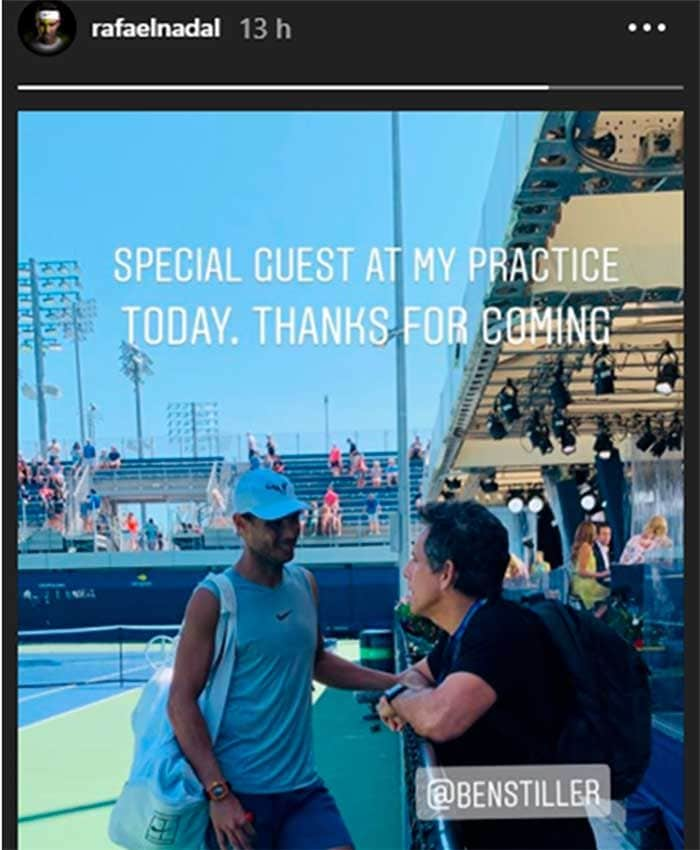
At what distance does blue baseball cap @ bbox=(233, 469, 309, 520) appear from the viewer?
2.13 meters

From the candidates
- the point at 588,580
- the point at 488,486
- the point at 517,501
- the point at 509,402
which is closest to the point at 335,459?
the point at 517,501

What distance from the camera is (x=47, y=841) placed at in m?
2.29

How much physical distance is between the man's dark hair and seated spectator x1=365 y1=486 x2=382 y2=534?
0.34m

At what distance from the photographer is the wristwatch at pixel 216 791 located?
6.72ft

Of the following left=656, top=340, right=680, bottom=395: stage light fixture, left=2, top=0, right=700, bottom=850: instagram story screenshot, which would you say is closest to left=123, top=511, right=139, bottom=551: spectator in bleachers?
left=2, top=0, right=700, bottom=850: instagram story screenshot

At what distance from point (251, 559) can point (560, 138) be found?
1.37 m

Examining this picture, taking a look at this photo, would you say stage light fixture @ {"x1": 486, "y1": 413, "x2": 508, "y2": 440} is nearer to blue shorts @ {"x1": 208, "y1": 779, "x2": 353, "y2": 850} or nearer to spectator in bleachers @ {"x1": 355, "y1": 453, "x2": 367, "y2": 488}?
spectator in bleachers @ {"x1": 355, "y1": 453, "x2": 367, "y2": 488}

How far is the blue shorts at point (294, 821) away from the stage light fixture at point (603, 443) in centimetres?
598

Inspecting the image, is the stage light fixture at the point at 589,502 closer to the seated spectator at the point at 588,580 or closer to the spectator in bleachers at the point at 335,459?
the seated spectator at the point at 588,580

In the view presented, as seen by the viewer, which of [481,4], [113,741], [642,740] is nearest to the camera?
[642,740]

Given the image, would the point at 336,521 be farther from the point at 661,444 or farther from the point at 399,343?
the point at 661,444

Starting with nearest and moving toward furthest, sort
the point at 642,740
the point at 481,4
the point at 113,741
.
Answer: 1. the point at 642,740
2. the point at 481,4
3. the point at 113,741

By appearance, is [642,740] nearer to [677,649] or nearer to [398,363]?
[677,649]

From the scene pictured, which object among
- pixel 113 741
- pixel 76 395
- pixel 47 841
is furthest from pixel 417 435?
pixel 113 741
